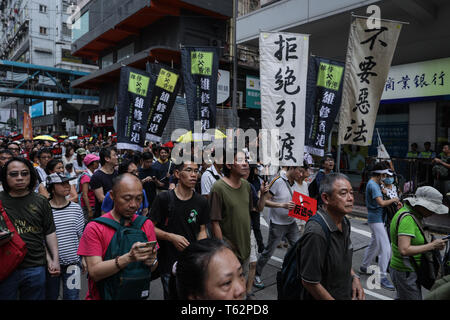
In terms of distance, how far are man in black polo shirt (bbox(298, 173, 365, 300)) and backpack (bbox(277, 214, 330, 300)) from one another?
0.03 metres

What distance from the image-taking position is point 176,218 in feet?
10.2

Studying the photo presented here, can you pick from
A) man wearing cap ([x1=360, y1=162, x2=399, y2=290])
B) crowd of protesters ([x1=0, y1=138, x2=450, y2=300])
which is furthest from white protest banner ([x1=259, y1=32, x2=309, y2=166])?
man wearing cap ([x1=360, y1=162, x2=399, y2=290])

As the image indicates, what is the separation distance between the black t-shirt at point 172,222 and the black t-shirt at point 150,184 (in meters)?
2.87

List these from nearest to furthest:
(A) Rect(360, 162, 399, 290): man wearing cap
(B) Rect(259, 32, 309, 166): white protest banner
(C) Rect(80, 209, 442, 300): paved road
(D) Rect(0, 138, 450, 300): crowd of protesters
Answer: (D) Rect(0, 138, 450, 300): crowd of protesters, (C) Rect(80, 209, 442, 300): paved road, (A) Rect(360, 162, 399, 290): man wearing cap, (B) Rect(259, 32, 309, 166): white protest banner

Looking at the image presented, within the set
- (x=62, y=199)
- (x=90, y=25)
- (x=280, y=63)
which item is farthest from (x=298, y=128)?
(x=90, y=25)

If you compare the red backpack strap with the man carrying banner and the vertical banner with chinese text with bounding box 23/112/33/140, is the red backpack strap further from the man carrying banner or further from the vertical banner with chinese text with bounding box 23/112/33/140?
the vertical banner with chinese text with bounding box 23/112/33/140

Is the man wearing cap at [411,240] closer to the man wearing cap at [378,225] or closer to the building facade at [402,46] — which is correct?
the man wearing cap at [378,225]

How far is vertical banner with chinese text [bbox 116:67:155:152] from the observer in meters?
7.01

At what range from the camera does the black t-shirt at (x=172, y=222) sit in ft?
10.1

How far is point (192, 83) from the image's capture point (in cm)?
700

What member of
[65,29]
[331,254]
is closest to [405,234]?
[331,254]

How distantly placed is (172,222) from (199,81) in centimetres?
457

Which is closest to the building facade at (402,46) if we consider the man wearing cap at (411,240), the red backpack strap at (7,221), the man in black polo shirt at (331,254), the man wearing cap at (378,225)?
the man wearing cap at (378,225)

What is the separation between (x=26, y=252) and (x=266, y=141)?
11.7ft
